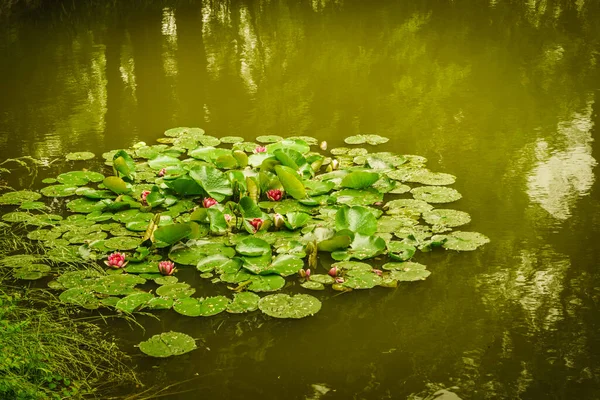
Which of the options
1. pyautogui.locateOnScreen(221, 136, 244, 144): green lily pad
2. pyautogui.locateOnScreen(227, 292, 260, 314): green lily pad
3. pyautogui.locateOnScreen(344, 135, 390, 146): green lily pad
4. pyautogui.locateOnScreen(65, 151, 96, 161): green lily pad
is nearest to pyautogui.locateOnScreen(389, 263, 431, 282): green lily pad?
pyautogui.locateOnScreen(227, 292, 260, 314): green lily pad

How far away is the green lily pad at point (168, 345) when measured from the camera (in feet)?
8.65

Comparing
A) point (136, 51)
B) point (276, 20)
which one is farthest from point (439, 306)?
point (276, 20)

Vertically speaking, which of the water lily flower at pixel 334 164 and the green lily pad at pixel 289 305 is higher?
the water lily flower at pixel 334 164

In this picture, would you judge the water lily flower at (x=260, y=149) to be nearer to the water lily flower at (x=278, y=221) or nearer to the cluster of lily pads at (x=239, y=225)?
the cluster of lily pads at (x=239, y=225)

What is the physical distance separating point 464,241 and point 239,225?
108 cm

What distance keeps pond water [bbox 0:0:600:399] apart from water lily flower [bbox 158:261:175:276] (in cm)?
7

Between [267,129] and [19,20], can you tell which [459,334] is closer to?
[267,129]

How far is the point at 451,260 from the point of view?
10.5 feet

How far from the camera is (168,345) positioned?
2670mm

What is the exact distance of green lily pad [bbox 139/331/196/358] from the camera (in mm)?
2637

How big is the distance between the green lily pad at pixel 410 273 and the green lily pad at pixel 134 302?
1027 mm

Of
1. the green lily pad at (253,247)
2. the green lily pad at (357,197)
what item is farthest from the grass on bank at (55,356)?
the green lily pad at (357,197)

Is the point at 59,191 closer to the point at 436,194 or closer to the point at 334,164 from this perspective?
the point at 334,164

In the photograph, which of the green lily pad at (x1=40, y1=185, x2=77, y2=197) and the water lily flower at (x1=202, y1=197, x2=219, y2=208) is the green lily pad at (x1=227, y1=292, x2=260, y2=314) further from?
the green lily pad at (x1=40, y1=185, x2=77, y2=197)
